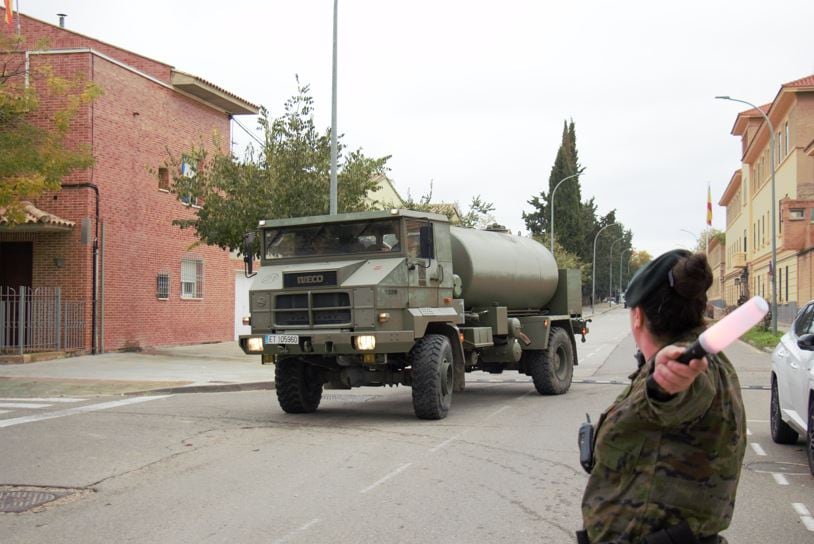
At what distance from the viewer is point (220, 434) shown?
10086 mm

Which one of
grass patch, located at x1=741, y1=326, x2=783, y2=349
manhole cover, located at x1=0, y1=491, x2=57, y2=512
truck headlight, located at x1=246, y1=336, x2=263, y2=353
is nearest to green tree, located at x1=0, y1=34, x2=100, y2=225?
truck headlight, located at x1=246, y1=336, x2=263, y2=353

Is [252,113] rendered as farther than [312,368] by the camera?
Yes

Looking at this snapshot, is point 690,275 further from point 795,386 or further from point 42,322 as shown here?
point 42,322

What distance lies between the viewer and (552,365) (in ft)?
46.6

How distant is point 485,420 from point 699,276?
9155mm

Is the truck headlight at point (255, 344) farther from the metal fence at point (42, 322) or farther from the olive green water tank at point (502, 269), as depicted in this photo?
the metal fence at point (42, 322)

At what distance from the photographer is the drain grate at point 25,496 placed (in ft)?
22.0

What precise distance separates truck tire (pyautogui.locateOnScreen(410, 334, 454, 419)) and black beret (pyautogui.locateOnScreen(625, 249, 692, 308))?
8.47m

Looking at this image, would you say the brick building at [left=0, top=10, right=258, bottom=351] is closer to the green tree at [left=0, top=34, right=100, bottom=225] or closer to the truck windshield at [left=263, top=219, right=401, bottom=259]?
the green tree at [left=0, top=34, right=100, bottom=225]

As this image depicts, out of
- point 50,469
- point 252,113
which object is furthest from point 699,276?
point 252,113

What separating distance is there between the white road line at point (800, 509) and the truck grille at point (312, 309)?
5608 millimetres

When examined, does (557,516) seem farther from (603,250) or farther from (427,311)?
(603,250)

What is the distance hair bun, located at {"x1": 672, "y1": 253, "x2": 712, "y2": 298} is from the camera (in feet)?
7.51

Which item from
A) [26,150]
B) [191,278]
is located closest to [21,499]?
[26,150]
